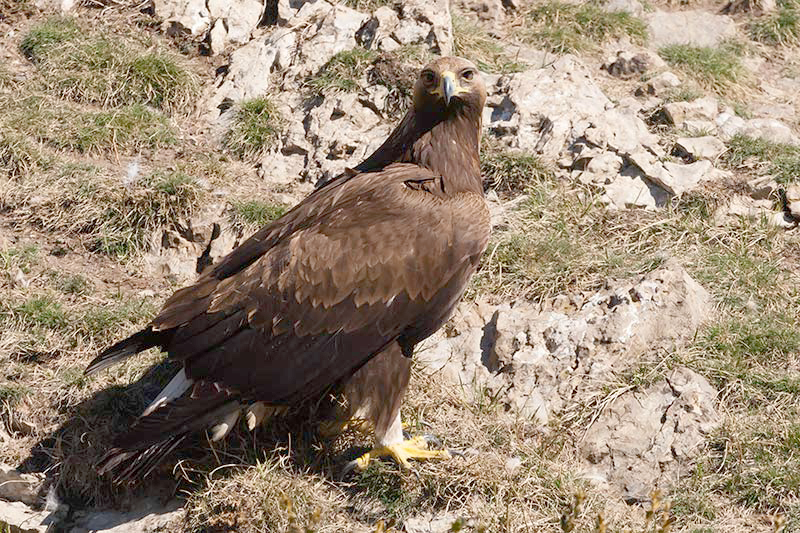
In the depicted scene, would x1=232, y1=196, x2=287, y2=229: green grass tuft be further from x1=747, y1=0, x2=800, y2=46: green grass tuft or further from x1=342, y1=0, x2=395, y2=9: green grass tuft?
x1=747, y1=0, x2=800, y2=46: green grass tuft

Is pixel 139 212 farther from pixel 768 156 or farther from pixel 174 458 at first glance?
pixel 768 156

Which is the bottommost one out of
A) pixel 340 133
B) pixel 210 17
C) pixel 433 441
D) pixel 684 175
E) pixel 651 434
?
pixel 651 434

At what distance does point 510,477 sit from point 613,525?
1.84 feet

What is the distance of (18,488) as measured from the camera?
20.0 ft

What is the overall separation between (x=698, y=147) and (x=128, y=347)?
14.2 feet

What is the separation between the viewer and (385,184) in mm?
6109

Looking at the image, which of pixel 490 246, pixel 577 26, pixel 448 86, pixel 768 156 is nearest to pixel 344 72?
pixel 490 246

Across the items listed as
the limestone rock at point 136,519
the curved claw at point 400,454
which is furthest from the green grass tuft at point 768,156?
the limestone rock at point 136,519

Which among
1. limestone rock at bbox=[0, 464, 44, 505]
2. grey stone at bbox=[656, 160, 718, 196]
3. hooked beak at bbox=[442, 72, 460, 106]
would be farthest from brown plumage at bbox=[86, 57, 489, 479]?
grey stone at bbox=[656, 160, 718, 196]

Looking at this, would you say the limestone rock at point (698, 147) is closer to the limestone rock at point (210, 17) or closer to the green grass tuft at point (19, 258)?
the limestone rock at point (210, 17)

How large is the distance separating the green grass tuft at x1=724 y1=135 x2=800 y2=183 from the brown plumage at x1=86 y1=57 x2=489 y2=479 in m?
2.89

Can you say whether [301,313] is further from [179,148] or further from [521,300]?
[179,148]

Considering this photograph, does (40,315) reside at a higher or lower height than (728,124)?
higher

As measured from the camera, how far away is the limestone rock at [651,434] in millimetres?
6039
